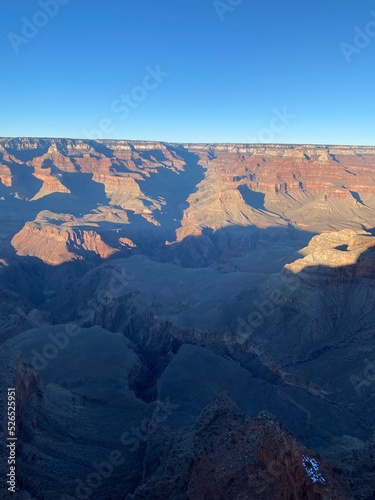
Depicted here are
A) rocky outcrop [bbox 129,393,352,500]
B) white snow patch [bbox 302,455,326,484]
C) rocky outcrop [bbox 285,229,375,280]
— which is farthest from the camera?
rocky outcrop [bbox 285,229,375,280]

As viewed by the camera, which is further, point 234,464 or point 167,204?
point 167,204

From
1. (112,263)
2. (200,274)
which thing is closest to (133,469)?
(200,274)

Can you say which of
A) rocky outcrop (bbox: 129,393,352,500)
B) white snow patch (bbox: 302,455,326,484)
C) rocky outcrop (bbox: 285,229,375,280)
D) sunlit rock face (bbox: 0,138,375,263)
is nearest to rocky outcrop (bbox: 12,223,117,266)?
sunlit rock face (bbox: 0,138,375,263)

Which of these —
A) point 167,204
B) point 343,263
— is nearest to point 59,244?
point 343,263

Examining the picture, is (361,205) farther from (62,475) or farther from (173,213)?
(62,475)

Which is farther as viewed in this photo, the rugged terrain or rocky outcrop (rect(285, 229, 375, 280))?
rocky outcrop (rect(285, 229, 375, 280))

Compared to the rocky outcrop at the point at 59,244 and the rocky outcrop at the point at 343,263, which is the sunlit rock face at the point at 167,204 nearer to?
the rocky outcrop at the point at 59,244

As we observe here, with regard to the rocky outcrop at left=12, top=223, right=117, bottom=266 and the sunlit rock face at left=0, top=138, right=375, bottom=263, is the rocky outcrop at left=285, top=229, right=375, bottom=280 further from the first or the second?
the sunlit rock face at left=0, top=138, right=375, bottom=263

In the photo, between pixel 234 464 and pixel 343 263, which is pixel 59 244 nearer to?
pixel 343 263

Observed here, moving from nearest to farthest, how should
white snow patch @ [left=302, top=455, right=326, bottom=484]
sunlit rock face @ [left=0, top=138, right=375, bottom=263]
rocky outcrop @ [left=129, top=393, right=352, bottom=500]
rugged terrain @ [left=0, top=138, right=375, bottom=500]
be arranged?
1. white snow patch @ [left=302, top=455, right=326, bottom=484]
2. rocky outcrop @ [left=129, top=393, right=352, bottom=500]
3. rugged terrain @ [left=0, top=138, right=375, bottom=500]
4. sunlit rock face @ [left=0, top=138, right=375, bottom=263]

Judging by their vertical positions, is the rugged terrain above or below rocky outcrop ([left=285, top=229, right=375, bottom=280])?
below

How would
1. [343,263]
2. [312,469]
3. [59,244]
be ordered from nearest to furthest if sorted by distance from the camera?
[312,469] < [343,263] < [59,244]
